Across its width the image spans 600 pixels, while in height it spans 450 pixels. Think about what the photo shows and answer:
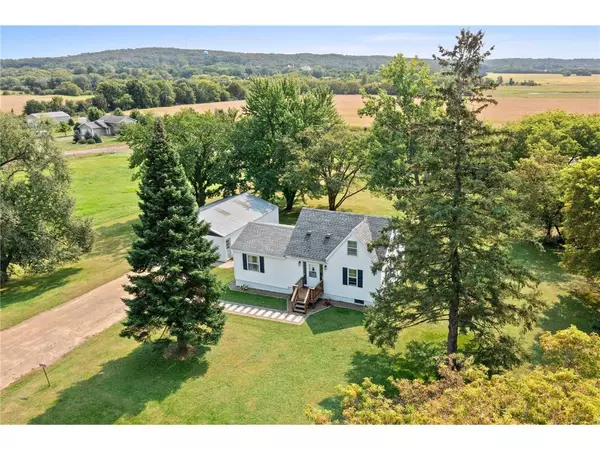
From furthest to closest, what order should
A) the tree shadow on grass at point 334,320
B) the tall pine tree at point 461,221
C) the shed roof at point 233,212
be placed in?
1. the shed roof at point 233,212
2. the tree shadow on grass at point 334,320
3. the tall pine tree at point 461,221

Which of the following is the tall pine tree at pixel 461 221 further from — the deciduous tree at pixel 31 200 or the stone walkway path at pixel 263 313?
the deciduous tree at pixel 31 200

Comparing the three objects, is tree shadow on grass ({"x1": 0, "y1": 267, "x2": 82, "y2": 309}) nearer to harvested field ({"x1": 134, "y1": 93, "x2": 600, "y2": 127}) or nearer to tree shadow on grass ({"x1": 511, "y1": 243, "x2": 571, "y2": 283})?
harvested field ({"x1": 134, "y1": 93, "x2": 600, "y2": 127})

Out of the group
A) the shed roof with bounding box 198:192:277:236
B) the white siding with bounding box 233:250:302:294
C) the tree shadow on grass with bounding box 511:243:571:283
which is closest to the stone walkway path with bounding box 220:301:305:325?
the white siding with bounding box 233:250:302:294

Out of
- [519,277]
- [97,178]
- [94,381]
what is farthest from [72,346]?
[97,178]

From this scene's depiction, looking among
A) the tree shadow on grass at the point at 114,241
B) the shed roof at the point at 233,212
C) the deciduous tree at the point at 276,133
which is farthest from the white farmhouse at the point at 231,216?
the tree shadow on grass at the point at 114,241

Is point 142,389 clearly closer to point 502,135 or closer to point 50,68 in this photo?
point 502,135

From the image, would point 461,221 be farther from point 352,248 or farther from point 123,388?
point 123,388
